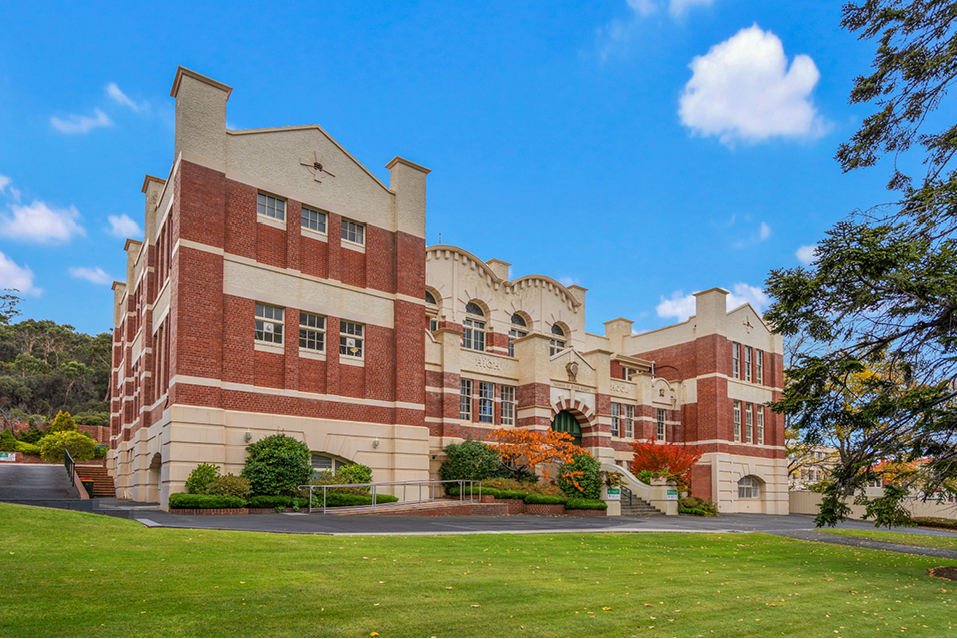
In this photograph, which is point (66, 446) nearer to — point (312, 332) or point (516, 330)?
point (312, 332)

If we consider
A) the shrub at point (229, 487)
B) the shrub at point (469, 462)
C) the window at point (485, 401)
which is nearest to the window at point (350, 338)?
the shrub at point (469, 462)

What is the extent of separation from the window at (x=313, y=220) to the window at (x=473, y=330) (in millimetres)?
10698

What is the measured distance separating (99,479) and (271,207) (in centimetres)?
2094

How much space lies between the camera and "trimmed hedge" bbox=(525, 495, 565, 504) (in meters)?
29.4

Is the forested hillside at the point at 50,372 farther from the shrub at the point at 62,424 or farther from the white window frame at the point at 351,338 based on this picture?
the white window frame at the point at 351,338

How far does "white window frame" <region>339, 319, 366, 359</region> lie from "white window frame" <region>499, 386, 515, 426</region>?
30.0ft

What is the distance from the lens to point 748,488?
4597 cm

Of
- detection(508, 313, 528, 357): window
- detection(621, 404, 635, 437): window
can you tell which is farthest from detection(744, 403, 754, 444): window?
detection(508, 313, 528, 357): window

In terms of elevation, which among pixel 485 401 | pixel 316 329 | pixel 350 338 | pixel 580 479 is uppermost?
pixel 316 329

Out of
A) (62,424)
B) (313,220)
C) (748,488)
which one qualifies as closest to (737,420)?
(748,488)

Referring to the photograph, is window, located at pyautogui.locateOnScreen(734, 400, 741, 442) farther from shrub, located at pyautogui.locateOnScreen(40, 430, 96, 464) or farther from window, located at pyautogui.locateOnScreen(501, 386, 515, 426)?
shrub, located at pyautogui.locateOnScreen(40, 430, 96, 464)

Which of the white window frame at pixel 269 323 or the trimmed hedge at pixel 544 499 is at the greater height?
the white window frame at pixel 269 323

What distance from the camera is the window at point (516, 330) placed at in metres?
38.6

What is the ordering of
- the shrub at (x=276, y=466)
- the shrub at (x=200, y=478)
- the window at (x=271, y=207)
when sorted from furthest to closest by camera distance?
the window at (x=271, y=207) < the shrub at (x=276, y=466) < the shrub at (x=200, y=478)
